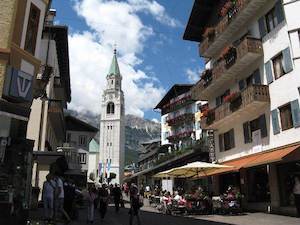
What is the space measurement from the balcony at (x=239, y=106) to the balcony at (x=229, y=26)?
510 centimetres

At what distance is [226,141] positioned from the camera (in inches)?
1178

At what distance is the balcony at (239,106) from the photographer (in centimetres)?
2316

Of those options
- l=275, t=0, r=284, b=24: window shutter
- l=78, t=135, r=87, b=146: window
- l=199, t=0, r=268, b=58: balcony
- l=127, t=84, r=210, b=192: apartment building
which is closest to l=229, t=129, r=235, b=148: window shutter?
l=199, t=0, r=268, b=58: balcony

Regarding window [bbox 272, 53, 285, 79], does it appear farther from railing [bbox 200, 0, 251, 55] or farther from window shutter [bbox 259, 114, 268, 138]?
railing [bbox 200, 0, 251, 55]

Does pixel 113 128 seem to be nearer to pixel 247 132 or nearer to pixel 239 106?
pixel 247 132

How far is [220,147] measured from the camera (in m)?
31.0

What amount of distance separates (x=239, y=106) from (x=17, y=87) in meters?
15.6

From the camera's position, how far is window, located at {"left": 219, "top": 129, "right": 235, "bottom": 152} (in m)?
28.8

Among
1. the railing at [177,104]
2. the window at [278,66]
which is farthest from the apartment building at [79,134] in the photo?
the window at [278,66]

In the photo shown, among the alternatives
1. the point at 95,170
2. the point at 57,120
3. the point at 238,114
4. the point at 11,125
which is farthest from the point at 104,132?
the point at 11,125

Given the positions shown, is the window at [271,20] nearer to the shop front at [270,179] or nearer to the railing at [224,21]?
the railing at [224,21]

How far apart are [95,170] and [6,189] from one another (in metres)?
119

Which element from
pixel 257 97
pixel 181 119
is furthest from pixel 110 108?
pixel 257 97

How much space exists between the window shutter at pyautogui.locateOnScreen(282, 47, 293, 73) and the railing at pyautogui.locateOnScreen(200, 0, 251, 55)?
5101mm
